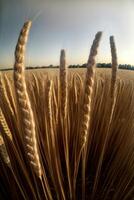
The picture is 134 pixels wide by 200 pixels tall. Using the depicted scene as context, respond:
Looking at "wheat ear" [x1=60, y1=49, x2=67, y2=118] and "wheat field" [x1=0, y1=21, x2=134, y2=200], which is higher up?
"wheat ear" [x1=60, y1=49, x2=67, y2=118]

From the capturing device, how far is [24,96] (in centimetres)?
23

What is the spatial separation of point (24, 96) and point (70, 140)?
0.15 m

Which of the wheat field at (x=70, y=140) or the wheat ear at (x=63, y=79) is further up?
the wheat ear at (x=63, y=79)

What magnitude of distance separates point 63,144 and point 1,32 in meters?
0.16

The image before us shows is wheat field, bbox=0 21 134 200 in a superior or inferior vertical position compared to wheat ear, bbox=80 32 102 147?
inferior

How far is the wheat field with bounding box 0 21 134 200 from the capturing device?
0.31 meters

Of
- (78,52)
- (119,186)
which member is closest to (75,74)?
(78,52)

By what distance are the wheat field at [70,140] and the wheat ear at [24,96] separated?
0.05 ft

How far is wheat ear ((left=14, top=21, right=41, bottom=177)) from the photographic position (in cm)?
22

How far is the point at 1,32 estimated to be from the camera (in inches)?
15.7

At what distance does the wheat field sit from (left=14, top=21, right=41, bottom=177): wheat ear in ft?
0.05

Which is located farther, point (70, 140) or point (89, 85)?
point (70, 140)

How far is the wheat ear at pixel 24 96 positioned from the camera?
8.7 inches

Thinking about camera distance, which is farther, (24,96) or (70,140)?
(70,140)
